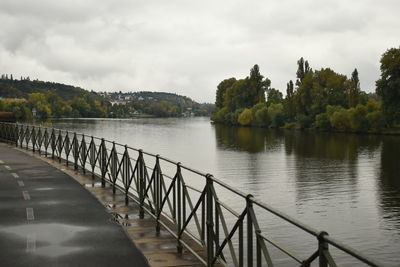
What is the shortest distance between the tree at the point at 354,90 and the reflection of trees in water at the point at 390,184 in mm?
38923

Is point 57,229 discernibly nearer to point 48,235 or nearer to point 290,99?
point 48,235

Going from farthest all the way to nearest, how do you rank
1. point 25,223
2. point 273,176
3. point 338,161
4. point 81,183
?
point 338,161 < point 273,176 < point 81,183 < point 25,223

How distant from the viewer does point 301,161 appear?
4288 cm

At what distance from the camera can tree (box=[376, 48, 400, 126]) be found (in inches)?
2554

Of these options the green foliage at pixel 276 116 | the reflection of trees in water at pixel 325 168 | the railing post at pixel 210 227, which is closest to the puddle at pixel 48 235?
the railing post at pixel 210 227

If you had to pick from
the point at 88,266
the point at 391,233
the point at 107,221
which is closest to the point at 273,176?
the point at 391,233

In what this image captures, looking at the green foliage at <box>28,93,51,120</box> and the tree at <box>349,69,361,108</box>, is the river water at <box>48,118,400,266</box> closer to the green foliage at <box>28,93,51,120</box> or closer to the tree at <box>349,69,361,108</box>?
the tree at <box>349,69,361,108</box>

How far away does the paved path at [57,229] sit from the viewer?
21.9ft

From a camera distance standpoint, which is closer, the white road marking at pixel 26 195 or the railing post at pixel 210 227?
the railing post at pixel 210 227

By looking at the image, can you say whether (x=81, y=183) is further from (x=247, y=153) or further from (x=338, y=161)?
(x=247, y=153)

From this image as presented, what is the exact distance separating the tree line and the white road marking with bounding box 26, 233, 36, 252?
210 feet

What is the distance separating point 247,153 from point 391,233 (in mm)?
32605

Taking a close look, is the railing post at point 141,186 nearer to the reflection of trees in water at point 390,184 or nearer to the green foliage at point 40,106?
the reflection of trees in water at point 390,184

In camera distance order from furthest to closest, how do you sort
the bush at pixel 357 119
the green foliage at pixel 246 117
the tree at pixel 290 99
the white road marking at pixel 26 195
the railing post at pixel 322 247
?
the green foliage at pixel 246 117, the tree at pixel 290 99, the bush at pixel 357 119, the white road marking at pixel 26 195, the railing post at pixel 322 247
